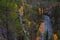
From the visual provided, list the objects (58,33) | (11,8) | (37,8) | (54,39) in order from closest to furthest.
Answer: (11,8), (54,39), (58,33), (37,8)

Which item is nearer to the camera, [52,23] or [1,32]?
[1,32]

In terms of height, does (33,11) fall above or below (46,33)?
above

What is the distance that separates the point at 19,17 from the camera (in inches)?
119

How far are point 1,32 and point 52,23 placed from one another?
231cm

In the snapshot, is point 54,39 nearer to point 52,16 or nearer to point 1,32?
point 52,16

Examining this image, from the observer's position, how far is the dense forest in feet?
7.76

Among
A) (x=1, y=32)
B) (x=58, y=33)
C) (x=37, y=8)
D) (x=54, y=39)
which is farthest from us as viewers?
(x=37, y=8)

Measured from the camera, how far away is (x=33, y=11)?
4047 millimetres

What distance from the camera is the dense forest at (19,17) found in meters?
2.36

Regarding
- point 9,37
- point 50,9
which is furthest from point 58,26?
point 9,37

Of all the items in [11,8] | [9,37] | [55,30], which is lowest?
[55,30]

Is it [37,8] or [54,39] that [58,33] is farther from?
[37,8]

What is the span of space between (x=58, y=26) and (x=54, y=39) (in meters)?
0.60

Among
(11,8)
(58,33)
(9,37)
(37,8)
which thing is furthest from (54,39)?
(9,37)
